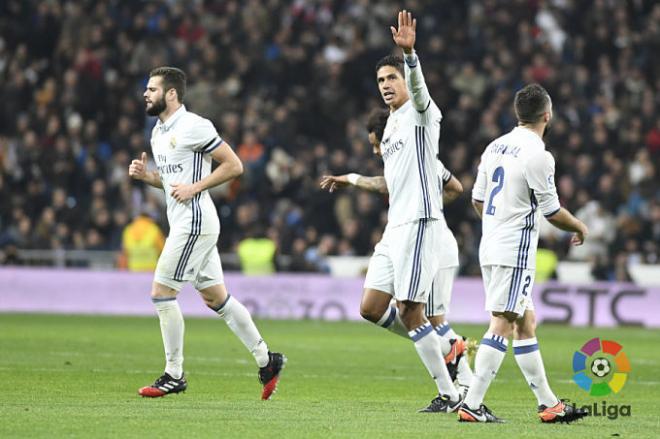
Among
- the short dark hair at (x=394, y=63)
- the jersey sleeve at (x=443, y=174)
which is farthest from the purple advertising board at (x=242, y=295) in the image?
the short dark hair at (x=394, y=63)

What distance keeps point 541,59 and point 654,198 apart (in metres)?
4.12

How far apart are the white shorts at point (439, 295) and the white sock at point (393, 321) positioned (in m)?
0.35

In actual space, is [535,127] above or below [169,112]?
above

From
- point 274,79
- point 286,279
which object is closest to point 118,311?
point 286,279

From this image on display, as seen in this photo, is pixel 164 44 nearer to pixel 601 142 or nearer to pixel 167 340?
pixel 601 142

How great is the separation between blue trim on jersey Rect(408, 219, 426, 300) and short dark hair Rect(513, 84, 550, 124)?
3.70 feet

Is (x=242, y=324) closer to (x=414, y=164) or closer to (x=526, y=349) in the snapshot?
(x=414, y=164)

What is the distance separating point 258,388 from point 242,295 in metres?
12.1

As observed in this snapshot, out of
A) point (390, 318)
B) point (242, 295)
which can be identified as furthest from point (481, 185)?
point (242, 295)

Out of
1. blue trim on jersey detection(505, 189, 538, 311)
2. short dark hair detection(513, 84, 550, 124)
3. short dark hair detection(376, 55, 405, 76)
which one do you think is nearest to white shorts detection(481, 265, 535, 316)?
blue trim on jersey detection(505, 189, 538, 311)

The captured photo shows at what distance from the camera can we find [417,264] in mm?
9531

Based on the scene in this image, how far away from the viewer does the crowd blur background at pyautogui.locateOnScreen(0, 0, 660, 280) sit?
24.4m

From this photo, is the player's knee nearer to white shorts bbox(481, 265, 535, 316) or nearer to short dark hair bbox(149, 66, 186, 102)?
white shorts bbox(481, 265, 535, 316)

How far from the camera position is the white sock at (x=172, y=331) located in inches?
407
